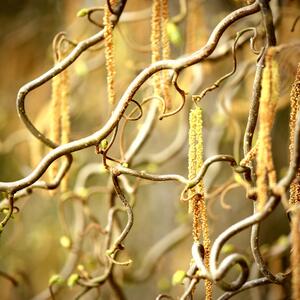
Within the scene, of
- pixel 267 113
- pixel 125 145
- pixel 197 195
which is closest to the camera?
pixel 267 113

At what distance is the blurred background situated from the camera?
133 centimetres

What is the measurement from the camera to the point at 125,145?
1.51 meters

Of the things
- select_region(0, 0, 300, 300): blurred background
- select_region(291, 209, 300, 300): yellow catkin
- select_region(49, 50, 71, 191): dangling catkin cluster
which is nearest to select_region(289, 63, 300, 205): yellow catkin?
select_region(291, 209, 300, 300): yellow catkin

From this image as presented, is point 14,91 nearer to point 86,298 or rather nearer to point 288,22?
point 86,298

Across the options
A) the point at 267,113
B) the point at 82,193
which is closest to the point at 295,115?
the point at 267,113

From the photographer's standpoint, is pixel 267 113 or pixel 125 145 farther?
pixel 125 145

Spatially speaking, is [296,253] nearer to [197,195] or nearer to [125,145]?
[197,195]

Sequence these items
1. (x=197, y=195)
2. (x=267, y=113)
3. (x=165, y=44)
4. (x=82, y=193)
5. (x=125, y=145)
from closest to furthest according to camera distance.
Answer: (x=267, y=113) < (x=197, y=195) < (x=165, y=44) < (x=82, y=193) < (x=125, y=145)

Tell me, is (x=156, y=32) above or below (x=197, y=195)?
above

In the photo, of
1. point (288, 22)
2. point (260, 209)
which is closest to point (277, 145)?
point (288, 22)

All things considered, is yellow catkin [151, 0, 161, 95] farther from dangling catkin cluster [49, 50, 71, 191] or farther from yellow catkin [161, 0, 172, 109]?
dangling catkin cluster [49, 50, 71, 191]

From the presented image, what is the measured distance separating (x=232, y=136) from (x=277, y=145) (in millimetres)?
145

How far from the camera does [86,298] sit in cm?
132

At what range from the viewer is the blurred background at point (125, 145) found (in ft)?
4.35
